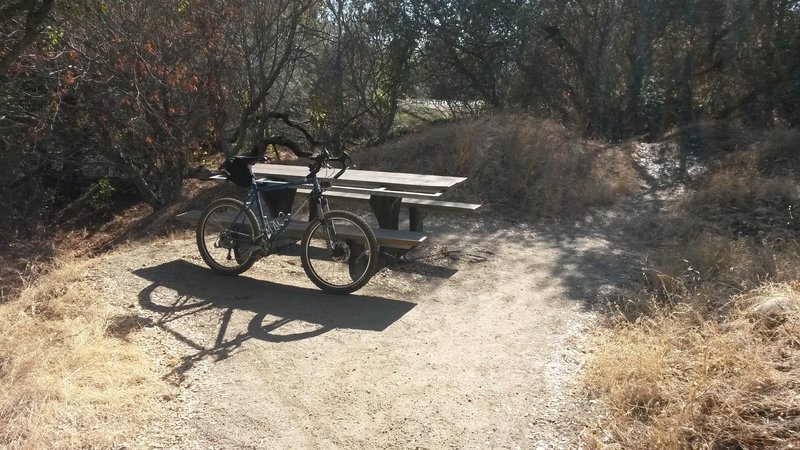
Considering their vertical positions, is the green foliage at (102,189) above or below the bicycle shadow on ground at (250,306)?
above

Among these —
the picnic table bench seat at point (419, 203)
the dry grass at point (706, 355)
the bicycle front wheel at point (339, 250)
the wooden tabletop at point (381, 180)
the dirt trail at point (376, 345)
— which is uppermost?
the wooden tabletop at point (381, 180)

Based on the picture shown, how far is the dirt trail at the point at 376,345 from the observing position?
3.63 m

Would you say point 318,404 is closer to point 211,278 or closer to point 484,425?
point 484,425

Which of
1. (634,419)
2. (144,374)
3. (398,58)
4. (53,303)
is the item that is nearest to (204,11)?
(398,58)

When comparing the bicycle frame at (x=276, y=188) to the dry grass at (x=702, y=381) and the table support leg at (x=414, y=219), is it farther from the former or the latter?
the dry grass at (x=702, y=381)

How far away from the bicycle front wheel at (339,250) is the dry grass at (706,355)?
1.73 meters

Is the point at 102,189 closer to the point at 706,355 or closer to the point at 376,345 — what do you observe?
the point at 376,345

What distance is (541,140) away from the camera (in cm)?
926

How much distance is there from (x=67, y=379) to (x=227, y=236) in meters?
2.12

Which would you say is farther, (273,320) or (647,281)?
(647,281)

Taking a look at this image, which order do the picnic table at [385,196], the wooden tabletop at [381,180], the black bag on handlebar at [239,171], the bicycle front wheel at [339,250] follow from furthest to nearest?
the wooden tabletop at [381,180], the picnic table at [385,196], the black bag on handlebar at [239,171], the bicycle front wheel at [339,250]

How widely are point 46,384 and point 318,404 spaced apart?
1.40 meters

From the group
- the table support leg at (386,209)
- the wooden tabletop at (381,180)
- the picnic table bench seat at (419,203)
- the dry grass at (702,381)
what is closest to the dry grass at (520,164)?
the wooden tabletop at (381,180)

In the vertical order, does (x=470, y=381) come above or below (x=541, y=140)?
below
